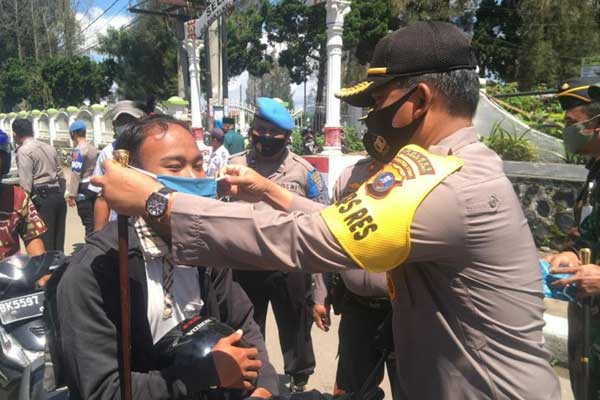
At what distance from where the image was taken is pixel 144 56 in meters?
33.7

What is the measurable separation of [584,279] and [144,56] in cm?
3496

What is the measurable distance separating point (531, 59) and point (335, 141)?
569 inches

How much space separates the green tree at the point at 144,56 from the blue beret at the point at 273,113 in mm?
30239

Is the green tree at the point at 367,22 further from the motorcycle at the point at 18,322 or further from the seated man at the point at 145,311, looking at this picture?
the seated man at the point at 145,311

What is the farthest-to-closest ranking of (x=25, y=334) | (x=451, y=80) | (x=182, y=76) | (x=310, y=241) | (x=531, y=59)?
(x=182, y=76)
(x=531, y=59)
(x=25, y=334)
(x=451, y=80)
(x=310, y=241)

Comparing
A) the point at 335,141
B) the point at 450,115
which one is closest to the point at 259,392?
the point at 450,115

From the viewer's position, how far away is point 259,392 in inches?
67.1

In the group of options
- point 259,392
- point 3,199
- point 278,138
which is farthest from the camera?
point 278,138

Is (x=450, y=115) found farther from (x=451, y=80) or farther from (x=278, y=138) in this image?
(x=278, y=138)

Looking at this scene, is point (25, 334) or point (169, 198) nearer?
point (169, 198)

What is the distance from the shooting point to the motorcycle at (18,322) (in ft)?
7.59

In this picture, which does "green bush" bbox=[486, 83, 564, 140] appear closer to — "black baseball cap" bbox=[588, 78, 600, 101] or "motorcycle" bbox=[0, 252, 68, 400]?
"black baseball cap" bbox=[588, 78, 600, 101]

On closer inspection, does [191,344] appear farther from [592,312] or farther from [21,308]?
[592,312]

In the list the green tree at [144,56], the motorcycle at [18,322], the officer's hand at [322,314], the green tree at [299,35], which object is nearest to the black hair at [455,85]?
the motorcycle at [18,322]
